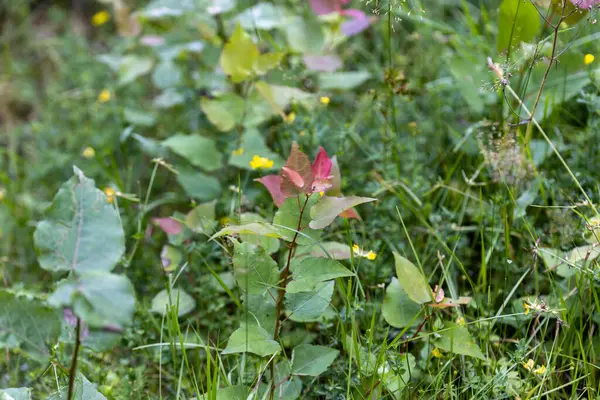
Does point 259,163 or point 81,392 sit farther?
point 259,163

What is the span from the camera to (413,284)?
1211 mm

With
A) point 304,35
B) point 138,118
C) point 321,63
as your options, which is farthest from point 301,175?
point 138,118

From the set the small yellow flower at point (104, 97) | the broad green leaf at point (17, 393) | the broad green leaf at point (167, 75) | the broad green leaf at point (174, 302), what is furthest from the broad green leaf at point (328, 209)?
the small yellow flower at point (104, 97)

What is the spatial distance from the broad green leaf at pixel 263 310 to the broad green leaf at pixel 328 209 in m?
0.20

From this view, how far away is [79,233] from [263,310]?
1.41ft

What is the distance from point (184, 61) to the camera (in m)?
2.36

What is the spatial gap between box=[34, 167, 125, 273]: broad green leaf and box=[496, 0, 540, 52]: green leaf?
108 cm

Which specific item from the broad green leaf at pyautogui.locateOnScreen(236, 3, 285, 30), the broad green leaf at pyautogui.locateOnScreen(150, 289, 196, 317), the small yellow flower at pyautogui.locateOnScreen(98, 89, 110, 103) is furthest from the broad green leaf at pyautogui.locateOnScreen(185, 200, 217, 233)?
the small yellow flower at pyautogui.locateOnScreen(98, 89, 110, 103)

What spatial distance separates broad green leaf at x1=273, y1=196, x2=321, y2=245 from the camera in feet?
3.94

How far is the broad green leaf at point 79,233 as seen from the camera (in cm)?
99

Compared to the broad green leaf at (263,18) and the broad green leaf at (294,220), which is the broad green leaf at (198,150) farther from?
the broad green leaf at (294,220)

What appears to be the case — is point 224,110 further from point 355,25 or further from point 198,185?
point 355,25

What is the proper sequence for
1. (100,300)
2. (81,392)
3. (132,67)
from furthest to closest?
1. (132,67)
2. (81,392)
3. (100,300)

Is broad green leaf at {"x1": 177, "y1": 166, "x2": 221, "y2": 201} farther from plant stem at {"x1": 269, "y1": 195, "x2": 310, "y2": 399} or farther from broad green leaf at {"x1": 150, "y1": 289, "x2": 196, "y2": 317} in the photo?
plant stem at {"x1": 269, "y1": 195, "x2": 310, "y2": 399}
